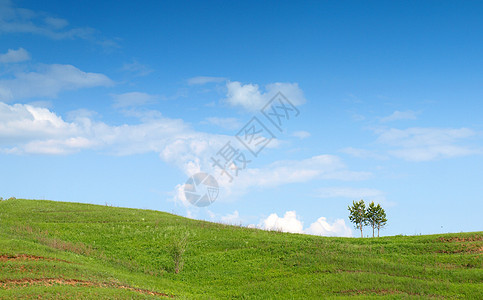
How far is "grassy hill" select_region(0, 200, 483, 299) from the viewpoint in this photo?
26.6 meters

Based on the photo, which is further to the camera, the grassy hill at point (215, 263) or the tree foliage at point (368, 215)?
the tree foliage at point (368, 215)

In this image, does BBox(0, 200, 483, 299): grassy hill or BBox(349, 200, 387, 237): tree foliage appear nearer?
BBox(0, 200, 483, 299): grassy hill

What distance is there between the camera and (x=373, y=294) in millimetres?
26969

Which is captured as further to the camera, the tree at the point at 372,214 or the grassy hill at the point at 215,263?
the tree at the point at 372,214

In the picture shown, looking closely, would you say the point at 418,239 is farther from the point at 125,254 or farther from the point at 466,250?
the point at 125,254

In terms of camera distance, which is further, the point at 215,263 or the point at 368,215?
the point at 368,215

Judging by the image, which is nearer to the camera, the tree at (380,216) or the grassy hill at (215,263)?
the grassy hill at (215,263)

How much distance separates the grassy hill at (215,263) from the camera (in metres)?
26.6

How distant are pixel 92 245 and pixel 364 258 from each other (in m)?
27.6

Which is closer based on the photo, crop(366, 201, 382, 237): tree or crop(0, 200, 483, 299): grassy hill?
crop(0, 200, 483, 299): grassy hill

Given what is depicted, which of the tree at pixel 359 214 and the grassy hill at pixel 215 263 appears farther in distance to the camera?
the tree at pixel 359 214

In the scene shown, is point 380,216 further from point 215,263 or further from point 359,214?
point 215,263

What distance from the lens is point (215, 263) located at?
36438mm

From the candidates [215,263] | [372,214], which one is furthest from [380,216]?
[215,263]
